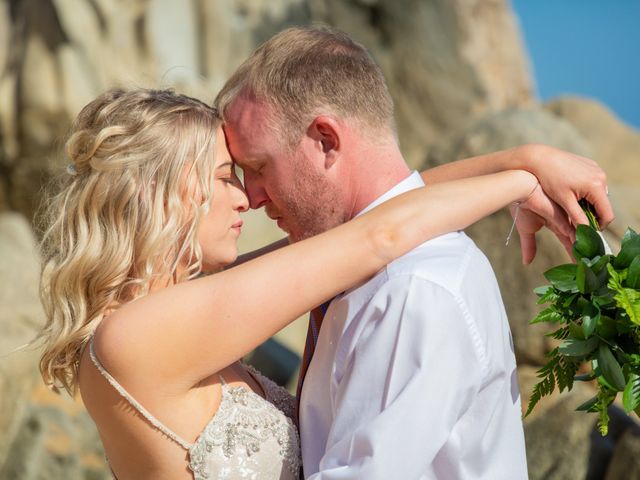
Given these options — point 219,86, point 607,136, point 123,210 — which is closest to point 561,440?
point 123,210

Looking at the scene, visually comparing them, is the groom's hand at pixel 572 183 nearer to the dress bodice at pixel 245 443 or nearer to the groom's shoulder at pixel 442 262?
the groom's shoulder at pixel 442 262

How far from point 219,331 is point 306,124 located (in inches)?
26.2

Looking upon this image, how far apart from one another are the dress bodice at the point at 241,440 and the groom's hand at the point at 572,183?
3.48ft

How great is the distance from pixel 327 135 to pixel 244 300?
580 millimetres

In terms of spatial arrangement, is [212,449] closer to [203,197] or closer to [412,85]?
[203,197]

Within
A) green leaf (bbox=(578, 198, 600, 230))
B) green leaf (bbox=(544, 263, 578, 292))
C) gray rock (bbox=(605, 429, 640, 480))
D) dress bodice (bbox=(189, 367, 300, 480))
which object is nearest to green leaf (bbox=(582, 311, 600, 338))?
green leaf (bbox=(544, 263, 578, 292))

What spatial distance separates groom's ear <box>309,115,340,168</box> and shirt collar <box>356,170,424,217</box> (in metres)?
0.17

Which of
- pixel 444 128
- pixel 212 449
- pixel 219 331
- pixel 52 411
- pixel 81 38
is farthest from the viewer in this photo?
pixel 444 128

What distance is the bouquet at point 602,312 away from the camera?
8.52 feet

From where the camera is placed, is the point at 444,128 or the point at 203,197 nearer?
the point at 203,197

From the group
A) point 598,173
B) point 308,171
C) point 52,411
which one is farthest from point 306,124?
point 52,411

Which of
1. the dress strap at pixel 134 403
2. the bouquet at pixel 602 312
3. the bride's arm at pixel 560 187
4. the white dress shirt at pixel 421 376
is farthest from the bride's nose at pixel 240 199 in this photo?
the bouquet at pixel 602 312

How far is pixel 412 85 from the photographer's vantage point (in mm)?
16781

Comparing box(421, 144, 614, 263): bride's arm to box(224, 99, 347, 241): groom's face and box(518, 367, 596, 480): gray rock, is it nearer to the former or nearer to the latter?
box(224, 99, 347, 241): groom's face
